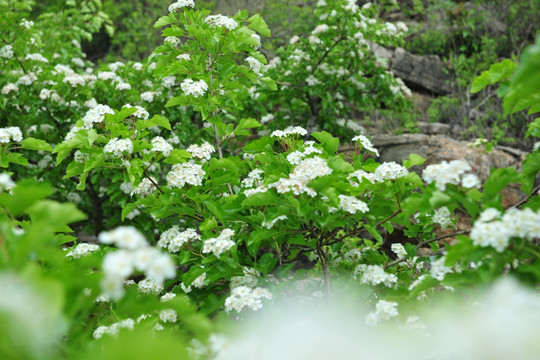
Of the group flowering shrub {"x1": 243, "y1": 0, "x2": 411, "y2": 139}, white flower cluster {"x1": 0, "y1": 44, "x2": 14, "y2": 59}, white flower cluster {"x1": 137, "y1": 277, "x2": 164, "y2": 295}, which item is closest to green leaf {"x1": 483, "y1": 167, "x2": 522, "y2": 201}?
white flower cluster {"x1": 137, "y1": 277, "x2": 164, "y2": 295}

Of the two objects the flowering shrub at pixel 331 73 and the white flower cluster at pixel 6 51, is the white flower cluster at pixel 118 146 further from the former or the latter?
the flowering shrub at pixel 331 73

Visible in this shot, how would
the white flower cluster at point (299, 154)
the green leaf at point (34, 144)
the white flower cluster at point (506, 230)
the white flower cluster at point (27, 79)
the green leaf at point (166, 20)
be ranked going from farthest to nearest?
the white flower cluster at point (27, 79) → the green leaf at point (166, 20) → the green leaf at point (34, 144) → the white flower cluster at point (299, 154) → the white flower cluster at point (506, 230)

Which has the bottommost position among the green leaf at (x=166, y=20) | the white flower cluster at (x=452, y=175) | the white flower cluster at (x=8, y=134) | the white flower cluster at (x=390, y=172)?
the white flower cluster at (x=390, y=172)

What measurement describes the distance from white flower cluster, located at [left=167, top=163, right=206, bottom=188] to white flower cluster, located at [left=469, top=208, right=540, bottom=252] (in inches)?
45.2

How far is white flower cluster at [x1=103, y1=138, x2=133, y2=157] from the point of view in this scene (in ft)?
5.82

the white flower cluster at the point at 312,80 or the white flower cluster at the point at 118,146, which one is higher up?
the white flower cluster at the point at 118,146

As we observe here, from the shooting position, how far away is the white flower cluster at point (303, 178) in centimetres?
151

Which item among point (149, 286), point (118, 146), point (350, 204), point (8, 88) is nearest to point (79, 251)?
point (149, 286)

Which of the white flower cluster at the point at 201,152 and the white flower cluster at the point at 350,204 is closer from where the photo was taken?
the white flower cluster at the point at 350,204

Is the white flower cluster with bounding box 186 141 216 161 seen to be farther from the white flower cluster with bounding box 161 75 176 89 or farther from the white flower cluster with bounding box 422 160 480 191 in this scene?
the white flower cluster with bounding box 161 75 176 89

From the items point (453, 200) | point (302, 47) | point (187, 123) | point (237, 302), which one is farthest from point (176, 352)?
point (302, 47)

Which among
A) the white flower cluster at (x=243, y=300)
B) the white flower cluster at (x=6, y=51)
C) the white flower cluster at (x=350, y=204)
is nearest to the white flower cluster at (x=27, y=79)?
the white flower cluster at (x=6, y=51)

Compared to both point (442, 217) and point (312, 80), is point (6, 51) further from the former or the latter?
point (442, 217)

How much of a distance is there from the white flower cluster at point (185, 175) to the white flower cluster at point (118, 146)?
21 centimetres
